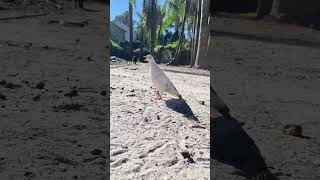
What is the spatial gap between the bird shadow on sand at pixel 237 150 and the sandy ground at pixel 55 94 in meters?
0.65

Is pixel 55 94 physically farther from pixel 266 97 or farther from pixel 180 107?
pixel 180 107

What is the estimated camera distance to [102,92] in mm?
2459

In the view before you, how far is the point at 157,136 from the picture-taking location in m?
5.18

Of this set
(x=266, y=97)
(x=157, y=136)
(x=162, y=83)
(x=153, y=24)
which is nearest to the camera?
(x=266, y=97)

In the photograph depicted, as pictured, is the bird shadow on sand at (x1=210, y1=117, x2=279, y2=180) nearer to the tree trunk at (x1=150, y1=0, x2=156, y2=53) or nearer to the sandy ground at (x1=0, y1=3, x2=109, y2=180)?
the sandy ground at (x1=0, y1=3, x2=109, y2=180)

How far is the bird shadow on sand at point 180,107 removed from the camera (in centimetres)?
662

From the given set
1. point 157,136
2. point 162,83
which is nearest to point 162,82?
point 162,83

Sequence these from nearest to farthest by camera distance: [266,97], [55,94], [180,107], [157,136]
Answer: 1. [266,97]
2. [55,94]
3. [157,136]
4. [180,107]

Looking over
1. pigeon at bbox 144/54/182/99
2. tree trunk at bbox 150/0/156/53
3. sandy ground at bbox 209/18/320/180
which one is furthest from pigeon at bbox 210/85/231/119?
tree trunk at bbox 150/0/156/53

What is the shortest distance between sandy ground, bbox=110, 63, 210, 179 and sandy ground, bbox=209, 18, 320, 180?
4.46ft

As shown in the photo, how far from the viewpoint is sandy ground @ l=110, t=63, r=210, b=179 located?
384cm

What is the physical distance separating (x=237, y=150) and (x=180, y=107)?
4.49m

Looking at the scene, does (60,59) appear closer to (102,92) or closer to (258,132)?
(102,92)

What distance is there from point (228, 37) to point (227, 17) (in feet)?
0.36
